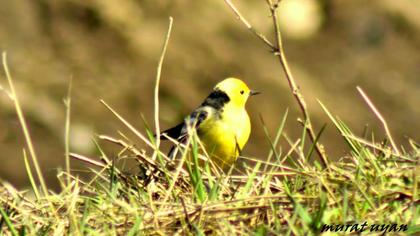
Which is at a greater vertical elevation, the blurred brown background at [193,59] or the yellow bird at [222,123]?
the yellow bird at [222,123]

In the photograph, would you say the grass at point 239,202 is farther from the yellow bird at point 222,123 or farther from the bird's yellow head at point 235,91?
the bird's yellow head at point 235,91

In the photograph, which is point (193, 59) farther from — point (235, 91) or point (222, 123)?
point (222, 123)

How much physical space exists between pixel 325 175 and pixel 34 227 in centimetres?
106

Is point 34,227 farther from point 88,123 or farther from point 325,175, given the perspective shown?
point 88,123

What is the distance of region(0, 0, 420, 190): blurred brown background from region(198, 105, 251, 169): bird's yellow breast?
444 cm

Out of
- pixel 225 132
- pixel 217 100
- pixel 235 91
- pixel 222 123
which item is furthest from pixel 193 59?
pixel 225 132

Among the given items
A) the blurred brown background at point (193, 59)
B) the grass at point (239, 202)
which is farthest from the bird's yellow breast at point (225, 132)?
the blurred brown background at point (193, 59)

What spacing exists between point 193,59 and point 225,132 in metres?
5.63

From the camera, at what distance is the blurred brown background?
37.0ft

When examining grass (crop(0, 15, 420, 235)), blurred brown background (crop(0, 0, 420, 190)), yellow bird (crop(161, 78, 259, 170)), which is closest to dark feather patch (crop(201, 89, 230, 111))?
yellow bird (crop(161, 78, 259, 170))

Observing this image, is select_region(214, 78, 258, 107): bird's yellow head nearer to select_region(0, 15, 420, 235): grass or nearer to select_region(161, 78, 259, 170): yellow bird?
select_region(161, 78, 259, 170): yellow bird

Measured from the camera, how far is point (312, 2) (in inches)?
477

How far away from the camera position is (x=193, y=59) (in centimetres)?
1185

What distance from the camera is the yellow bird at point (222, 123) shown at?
6062 millimetres
